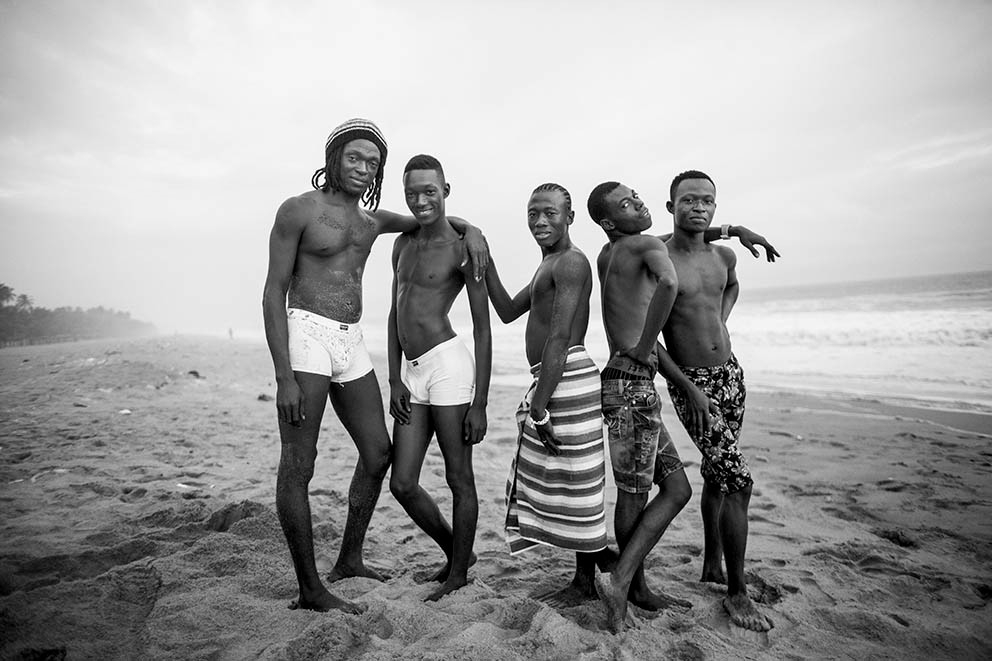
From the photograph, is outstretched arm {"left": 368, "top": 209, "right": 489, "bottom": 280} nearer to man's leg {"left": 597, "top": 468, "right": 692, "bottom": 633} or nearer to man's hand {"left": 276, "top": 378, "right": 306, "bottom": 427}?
man's hand {"left": 276, "top": 378, "right": 306, "bottom": 427}

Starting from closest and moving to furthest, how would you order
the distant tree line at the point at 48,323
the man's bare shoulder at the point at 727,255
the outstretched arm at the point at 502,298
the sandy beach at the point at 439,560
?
the sandy beach at the point at 439,560
the outstretched arm at the point at 502,298
the man's bare shoulder at the point at 727,255
the distant tree line at the point at 48,323

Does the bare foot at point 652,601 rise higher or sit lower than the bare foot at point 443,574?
lower

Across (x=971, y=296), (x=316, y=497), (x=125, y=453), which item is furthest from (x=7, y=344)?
(x=971, y=296)

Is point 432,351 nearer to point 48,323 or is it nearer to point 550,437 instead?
point 550,437

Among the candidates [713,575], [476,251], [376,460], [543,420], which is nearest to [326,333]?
[376,460]

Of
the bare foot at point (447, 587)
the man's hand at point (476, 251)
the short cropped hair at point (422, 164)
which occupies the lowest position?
the bare foot at point (447, 587)

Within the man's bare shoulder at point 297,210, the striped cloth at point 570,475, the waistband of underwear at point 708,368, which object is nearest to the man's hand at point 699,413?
the waistband of underwear at point 708,368

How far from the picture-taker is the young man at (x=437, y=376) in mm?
2920

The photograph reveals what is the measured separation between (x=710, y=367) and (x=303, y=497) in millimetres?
2309

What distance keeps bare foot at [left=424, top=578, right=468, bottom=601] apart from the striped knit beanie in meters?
2.42

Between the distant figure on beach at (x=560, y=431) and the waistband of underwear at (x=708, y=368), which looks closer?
the distant figure on beach at (x=560, y=431)

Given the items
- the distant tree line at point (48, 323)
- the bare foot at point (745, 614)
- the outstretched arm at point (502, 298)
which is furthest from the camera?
the distant tree line at point (48, 323)

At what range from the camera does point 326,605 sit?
100 inches

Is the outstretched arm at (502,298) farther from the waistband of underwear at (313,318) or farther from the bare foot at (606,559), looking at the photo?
the bare foot at (606,559)
